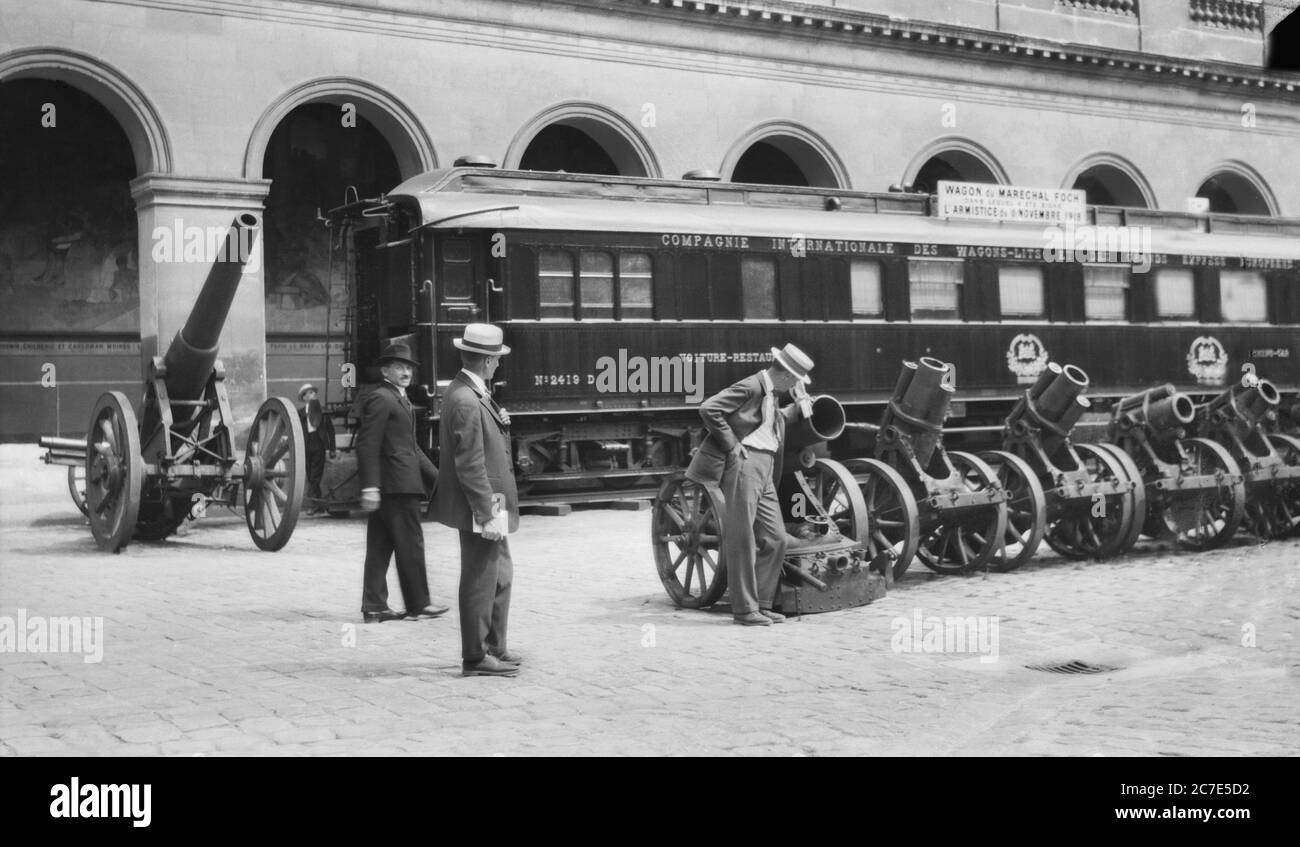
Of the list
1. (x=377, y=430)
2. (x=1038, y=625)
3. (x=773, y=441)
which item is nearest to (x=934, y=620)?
(x=1038, y=625)

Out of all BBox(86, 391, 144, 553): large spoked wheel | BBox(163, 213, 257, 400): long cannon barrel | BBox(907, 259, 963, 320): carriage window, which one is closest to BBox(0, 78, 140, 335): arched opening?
BBox(86, 391, 144, 553): large spoked wheel

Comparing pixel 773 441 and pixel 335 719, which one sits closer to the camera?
pixel 335 719

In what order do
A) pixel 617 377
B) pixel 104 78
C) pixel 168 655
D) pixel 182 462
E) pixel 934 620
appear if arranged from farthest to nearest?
pixel 104 78, pixel 617 377, pixel 182 462, pixel 934 620, pixel 168 655

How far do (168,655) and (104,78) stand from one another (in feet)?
39.6

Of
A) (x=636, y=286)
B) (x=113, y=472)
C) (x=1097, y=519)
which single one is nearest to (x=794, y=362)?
(x=1097, y=519)

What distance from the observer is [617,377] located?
17.3m

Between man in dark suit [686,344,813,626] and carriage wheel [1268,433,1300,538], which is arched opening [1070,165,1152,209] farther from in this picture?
man in dark suit [686,344,813,626]

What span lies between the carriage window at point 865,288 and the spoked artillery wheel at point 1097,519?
21.2 ft

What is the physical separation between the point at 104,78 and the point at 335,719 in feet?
46.1
